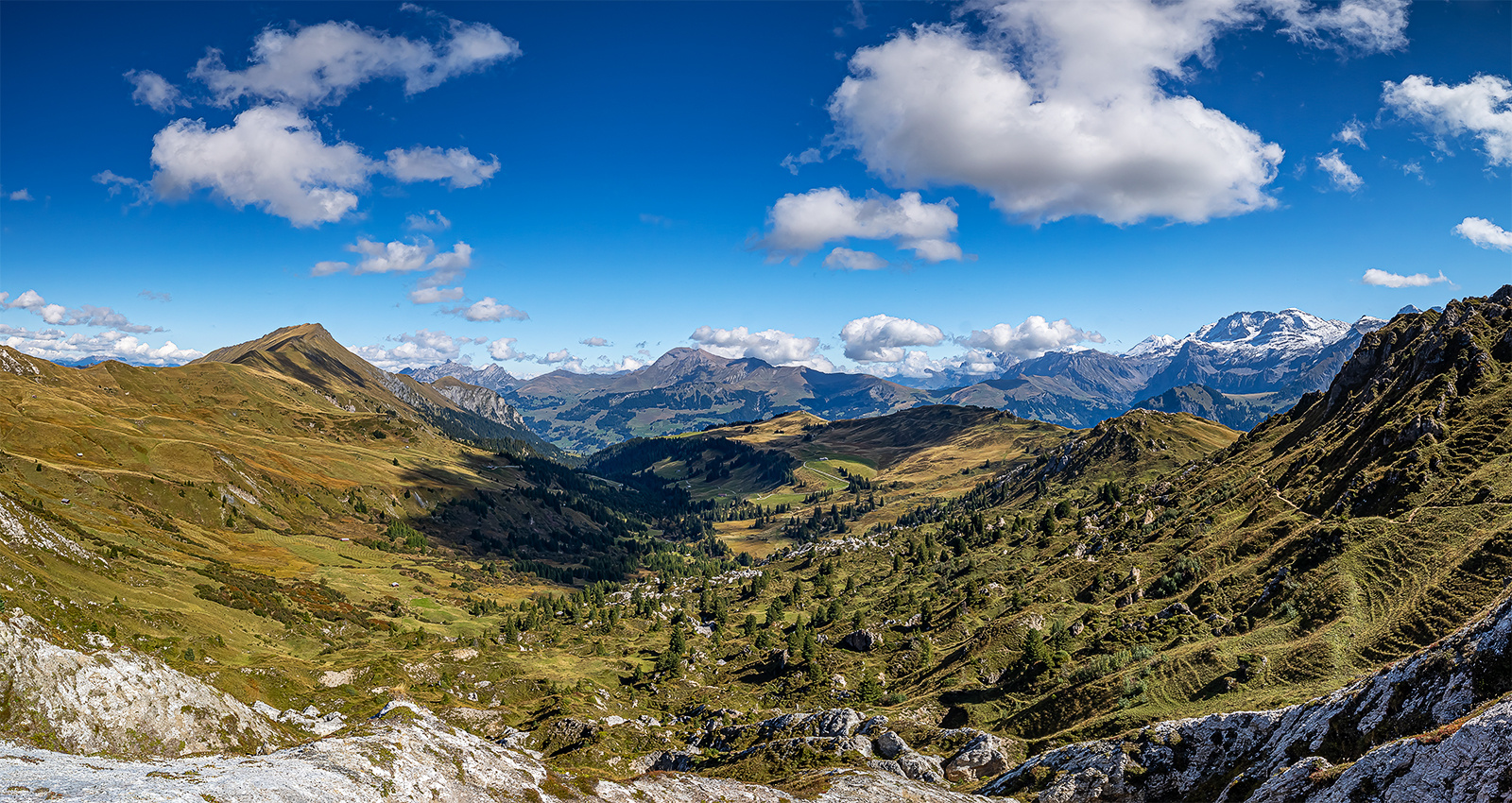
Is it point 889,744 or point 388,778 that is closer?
point 388,778

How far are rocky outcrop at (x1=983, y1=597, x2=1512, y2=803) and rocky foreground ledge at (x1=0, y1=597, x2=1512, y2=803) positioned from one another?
3.9 inches

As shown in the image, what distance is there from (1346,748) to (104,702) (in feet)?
297

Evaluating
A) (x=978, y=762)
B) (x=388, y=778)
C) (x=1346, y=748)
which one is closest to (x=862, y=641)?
(x=978, y=762)

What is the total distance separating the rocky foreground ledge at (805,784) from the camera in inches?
1256

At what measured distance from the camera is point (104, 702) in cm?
5388

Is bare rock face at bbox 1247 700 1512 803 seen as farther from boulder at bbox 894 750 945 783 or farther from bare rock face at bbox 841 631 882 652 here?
bare rock face at bbox 841 631 882 652

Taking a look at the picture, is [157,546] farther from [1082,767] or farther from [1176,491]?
[1176,491]

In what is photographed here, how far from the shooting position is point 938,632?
479 feet

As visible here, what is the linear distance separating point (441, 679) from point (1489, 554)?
163098 millimetres

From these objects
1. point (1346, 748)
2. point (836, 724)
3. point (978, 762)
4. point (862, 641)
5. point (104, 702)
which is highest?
point (1346, 748)

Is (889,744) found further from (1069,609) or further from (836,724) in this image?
(1069,609)

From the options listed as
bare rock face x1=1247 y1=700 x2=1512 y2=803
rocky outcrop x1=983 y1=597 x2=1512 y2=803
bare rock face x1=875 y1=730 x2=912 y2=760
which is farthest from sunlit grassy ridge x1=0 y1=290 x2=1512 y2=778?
bare rock face x1=1247 y1=700 x2=1512 y2=803

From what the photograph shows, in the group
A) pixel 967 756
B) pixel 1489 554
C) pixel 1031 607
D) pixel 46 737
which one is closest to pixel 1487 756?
pixel 967 756

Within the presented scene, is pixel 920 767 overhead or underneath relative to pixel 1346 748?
underneath
